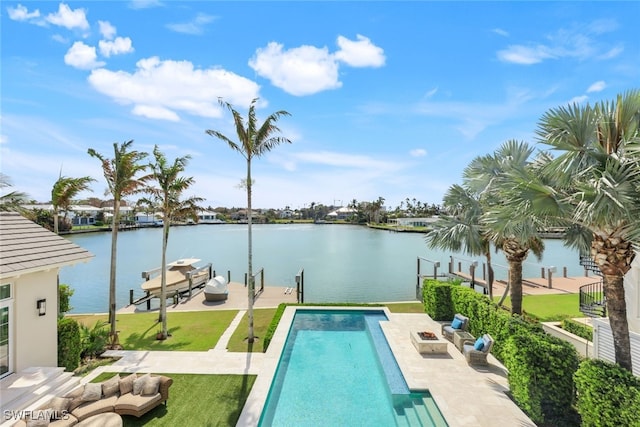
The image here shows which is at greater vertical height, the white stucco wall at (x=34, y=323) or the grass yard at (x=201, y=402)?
the white stucco wall at (x=34, y=323)

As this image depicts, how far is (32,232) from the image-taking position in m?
8.61

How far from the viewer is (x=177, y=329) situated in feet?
41.2

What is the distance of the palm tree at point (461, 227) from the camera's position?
12164 millimetres

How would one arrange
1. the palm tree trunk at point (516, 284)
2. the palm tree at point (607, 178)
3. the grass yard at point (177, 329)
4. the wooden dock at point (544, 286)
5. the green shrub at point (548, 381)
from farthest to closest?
1. the wooden dock at point (544, 286)
2. the grass yard at point (177, 329)
3. the palm tree trunk at point (516, 284)
4. the green shrub at point (548, 381)
5. the palm tree at point (607, 178)

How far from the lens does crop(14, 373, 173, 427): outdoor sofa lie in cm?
599

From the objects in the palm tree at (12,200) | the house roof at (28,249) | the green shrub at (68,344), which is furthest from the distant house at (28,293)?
the palm tree at (12,200)

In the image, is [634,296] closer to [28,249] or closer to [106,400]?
[106,400]

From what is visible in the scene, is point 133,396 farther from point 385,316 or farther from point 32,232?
point 385,316

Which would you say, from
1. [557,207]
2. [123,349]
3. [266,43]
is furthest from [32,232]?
[557,207]

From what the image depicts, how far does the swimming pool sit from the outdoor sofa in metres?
2.51

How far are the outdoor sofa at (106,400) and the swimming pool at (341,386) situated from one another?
98.7 inches

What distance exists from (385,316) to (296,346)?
5.11 m

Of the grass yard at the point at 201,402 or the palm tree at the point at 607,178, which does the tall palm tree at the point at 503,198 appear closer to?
the palm tree at the point at 607,178

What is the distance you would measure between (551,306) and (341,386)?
13718mm
